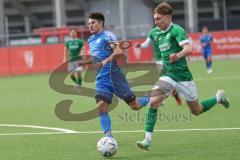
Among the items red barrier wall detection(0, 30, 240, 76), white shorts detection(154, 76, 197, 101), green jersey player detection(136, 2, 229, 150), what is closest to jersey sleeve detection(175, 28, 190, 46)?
green jersey player detection(136, 2, 229, 150)

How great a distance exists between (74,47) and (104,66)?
1329 cm

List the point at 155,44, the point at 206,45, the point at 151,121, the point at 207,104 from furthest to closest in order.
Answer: the point at 206,45, the point at 155,44, the point at 207,104, the point at 151,121

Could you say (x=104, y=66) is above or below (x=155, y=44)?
below

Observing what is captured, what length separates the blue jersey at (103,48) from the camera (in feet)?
34.0

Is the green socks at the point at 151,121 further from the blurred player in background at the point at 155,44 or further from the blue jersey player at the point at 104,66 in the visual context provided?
the blurred player in background at the point at 155,44

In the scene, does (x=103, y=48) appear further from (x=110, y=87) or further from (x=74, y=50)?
(x=74, y=50)

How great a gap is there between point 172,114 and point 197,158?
19.1 feet

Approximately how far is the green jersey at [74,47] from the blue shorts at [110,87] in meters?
12.8

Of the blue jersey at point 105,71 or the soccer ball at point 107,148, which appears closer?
the soccer ball at point 107,148

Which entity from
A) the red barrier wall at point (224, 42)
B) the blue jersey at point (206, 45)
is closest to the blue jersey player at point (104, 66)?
the blue jersey at point (206, 45)

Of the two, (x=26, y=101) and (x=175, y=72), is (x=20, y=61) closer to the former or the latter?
(x=26, y=101)

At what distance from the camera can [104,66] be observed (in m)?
10.4

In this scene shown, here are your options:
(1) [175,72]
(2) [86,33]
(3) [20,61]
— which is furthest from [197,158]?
(2) [86,33]

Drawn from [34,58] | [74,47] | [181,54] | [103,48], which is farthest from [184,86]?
[34,58]
